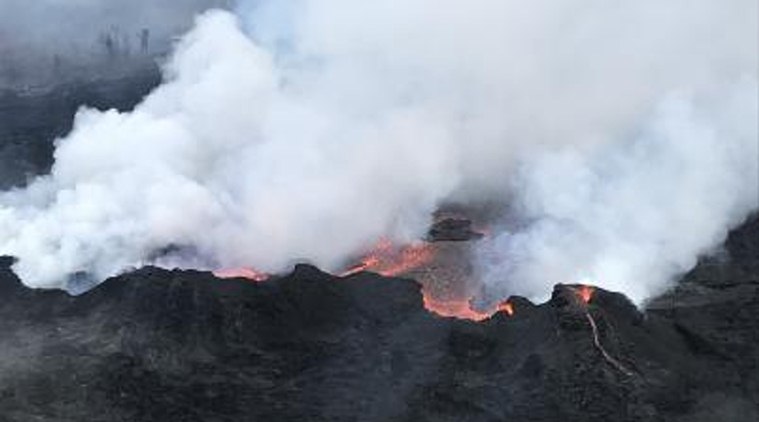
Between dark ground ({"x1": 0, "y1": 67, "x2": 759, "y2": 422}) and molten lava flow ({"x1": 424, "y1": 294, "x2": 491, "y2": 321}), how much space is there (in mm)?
890

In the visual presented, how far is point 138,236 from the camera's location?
39781mm

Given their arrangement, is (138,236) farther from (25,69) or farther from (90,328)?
(25,69)

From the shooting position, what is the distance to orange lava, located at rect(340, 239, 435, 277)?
41125 millimetres

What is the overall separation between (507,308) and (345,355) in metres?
5.61

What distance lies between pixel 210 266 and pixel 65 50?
42.8 m

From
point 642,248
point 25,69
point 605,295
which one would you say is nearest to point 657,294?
point 642,248

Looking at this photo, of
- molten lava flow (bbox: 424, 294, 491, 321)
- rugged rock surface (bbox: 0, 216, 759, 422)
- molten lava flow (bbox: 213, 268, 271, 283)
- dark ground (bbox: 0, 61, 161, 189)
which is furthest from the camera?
dark ground (bbox: 0, 61, 161, 189)

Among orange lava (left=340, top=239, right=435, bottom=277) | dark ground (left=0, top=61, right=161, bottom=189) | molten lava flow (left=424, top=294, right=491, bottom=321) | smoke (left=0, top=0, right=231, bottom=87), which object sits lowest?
molten lava flow (left=424, top=294, right=491, bottom=321)

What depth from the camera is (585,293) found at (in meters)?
35.8

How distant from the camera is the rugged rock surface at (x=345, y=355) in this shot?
31594mm

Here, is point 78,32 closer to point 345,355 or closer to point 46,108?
point 46,108

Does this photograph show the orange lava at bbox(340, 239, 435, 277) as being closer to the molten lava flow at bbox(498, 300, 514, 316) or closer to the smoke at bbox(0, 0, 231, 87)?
the molten lava flow at bbox(498, 300, 514, 316)

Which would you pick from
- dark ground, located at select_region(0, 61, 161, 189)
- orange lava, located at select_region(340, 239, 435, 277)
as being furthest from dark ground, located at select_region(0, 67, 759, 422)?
dark ground, located at select_region(0, 61, 161, 189)

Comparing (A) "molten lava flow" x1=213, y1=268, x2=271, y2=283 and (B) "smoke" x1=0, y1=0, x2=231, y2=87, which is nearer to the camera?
(A) "molten lava flow" x1=213, y1=268, x2=271, y2=283
